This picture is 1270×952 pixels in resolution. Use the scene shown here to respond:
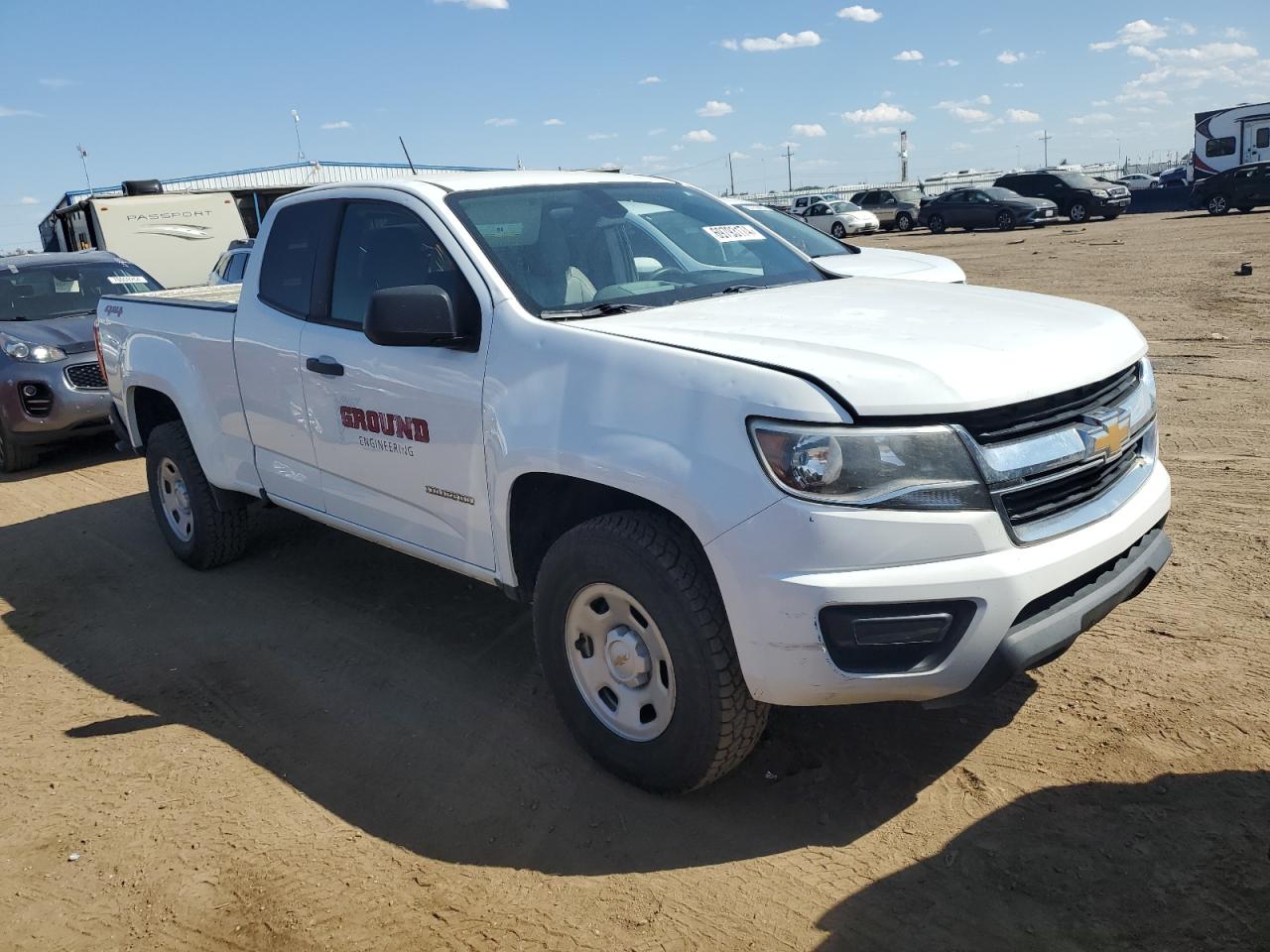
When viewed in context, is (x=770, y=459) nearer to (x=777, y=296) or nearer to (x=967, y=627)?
(x=967, y=627)

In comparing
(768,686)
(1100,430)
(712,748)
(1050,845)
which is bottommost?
(1050,845)

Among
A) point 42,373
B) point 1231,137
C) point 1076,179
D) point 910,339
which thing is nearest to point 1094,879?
point 910,339

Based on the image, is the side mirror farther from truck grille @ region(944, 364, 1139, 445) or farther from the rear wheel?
the rear wheel

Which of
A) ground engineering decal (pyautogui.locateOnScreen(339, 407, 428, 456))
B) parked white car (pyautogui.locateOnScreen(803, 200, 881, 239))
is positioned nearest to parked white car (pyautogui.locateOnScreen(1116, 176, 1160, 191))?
parked white car (pyautogui.locateOnScreen(803, 200, 881, 239))

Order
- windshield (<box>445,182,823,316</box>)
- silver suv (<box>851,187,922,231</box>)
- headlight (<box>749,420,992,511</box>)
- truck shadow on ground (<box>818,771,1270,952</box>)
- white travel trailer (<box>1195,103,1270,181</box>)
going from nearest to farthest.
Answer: truck shadow on ground (<box>818,771,1270,952</box>), headlight (<box>749,420,992,511</box>), windshield (<box>445,182,823,316</box>), white travel trailer (<box>1195,103,1270,181</box>), silver suv (<box>851,187,922,231</box>)

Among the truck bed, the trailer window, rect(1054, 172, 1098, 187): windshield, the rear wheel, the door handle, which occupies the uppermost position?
the trailer window

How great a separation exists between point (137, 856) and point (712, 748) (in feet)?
6.14

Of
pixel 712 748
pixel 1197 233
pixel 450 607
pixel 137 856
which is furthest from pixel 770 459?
pixel 1197 233

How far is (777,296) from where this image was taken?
12.4 ft

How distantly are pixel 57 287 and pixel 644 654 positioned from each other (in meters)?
9.69

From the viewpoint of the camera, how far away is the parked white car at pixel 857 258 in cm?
754

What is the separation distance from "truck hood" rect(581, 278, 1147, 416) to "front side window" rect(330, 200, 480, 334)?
2.61 feet

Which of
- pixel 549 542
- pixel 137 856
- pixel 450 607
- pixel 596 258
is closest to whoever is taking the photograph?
pixel 137 856

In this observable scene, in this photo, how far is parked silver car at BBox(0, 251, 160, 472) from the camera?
29.7ft
